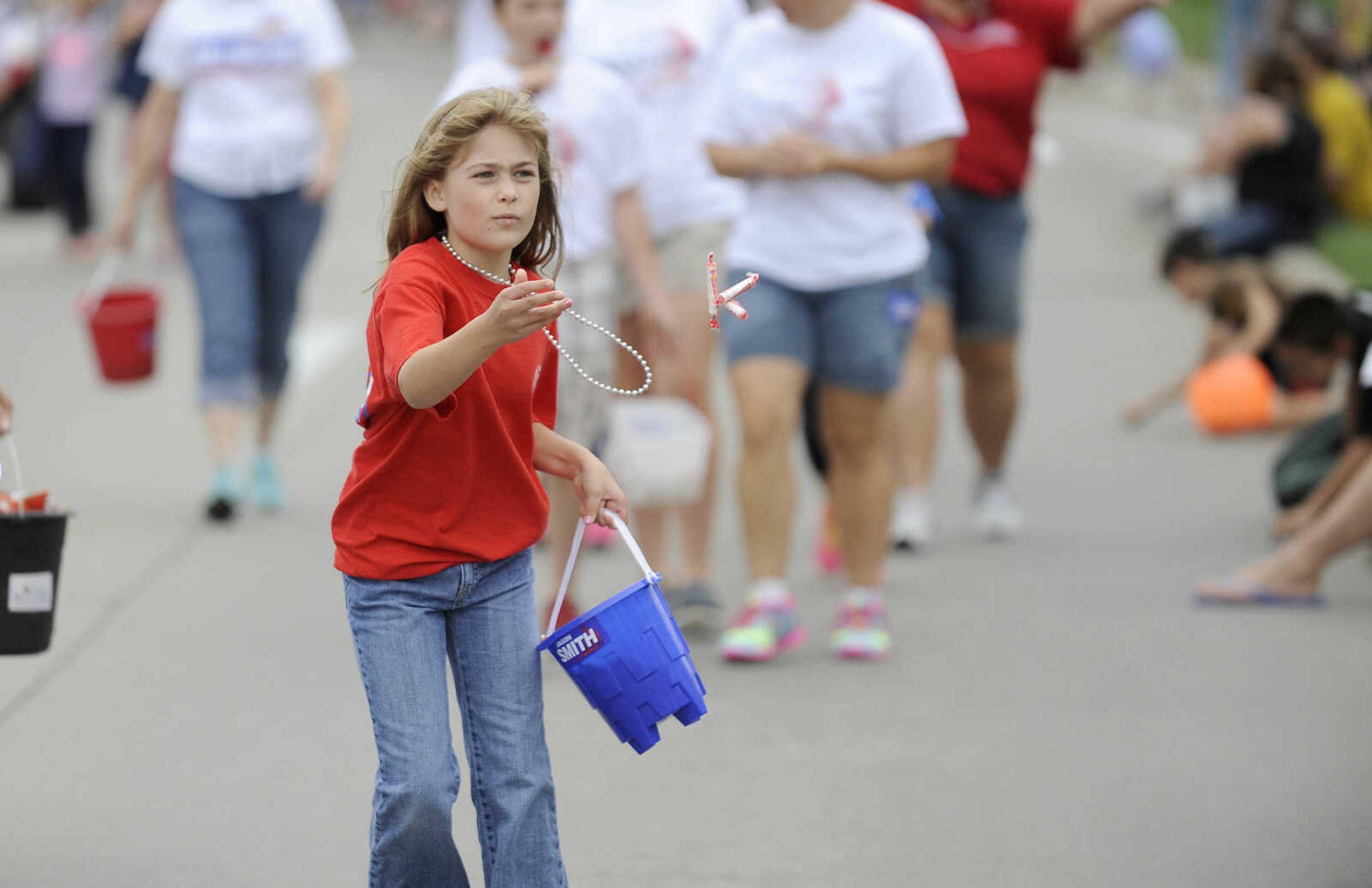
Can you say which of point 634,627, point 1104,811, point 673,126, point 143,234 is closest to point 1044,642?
point 1104,811

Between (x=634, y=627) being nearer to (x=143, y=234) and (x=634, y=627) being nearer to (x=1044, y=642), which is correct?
(x=1044, y=642)

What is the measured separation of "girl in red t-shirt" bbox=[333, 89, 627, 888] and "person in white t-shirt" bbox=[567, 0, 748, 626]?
287 centimetres

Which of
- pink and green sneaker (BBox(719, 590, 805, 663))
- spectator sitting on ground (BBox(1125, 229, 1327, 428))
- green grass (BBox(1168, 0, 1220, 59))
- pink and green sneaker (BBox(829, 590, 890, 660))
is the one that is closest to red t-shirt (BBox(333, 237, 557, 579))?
pink and green sneaker (BBox(719, 590, 805, 663))

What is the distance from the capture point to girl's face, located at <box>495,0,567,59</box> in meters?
5.67

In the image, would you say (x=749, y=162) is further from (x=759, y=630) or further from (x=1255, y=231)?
(x=1255, y=231)

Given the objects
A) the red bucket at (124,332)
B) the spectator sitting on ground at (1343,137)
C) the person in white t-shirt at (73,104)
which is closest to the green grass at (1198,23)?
the spectator sitting on ground at (1343,137)

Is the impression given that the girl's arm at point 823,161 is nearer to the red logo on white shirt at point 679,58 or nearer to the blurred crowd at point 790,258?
the blurred crowd at point 790,258

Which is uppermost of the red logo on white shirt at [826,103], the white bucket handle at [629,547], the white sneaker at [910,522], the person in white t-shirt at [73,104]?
the red logo on white shirt at [826,103]

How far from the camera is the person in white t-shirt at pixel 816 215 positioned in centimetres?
573

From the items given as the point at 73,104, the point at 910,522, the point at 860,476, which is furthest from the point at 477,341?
the point at 73,104

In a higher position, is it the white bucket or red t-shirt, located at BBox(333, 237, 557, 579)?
red t-shirt, located at BBox(333, 237, 557, 579)

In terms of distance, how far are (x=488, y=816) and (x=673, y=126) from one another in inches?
138

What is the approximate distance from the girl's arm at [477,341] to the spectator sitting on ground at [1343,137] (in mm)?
10420

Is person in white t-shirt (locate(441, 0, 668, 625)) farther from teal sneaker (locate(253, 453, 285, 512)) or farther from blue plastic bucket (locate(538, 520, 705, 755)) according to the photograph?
teal sneaker (locate(253, 453, 285, 512))
